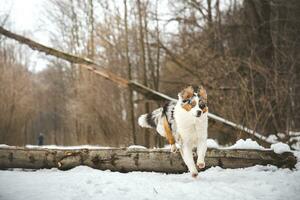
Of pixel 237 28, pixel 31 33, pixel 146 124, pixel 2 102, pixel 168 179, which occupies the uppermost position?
pixel 31 33

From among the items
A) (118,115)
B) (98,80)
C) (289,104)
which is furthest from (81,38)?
(289,104)

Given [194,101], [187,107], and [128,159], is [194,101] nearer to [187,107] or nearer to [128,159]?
[187,107]

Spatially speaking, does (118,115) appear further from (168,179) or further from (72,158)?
(168,179)

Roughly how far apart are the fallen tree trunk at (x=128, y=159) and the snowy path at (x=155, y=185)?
0.21m

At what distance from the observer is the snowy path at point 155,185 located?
4062mm

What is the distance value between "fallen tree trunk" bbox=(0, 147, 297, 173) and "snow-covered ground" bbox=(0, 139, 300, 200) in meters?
0.17

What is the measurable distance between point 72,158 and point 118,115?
9.53m

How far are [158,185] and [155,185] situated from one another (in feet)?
0.15

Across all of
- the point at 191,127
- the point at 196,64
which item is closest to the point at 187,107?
the point at 191,127

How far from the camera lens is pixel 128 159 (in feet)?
19.4

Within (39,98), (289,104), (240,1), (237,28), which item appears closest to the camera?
(289,104)

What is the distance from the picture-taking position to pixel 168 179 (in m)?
5.22

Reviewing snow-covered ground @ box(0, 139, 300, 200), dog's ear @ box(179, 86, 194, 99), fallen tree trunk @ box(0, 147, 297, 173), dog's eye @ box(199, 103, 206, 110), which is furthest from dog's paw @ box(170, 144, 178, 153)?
dog's eye @ box(199, 103, 206, 110)

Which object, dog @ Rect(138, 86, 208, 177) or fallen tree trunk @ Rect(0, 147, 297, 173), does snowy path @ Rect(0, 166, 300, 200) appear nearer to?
fallen tree trunk @ Rect(0, 147, 297, 173)
